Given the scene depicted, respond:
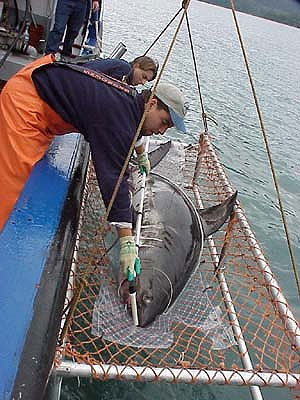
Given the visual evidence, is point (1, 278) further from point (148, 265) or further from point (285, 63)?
point (285, 63)

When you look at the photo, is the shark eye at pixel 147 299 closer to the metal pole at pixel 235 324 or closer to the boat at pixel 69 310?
the boat at pixel 69 310

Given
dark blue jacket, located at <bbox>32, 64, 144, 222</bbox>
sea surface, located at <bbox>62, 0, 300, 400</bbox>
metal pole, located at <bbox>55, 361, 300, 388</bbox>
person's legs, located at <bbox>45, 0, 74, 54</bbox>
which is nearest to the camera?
metal pole, located at <bbox>55, 361, 300, 388</bbox>

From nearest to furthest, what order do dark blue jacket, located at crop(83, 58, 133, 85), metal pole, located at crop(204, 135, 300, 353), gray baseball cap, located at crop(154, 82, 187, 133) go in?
gray baseball cap, located at crop(154, 82, 187, 133), metal pole, located at crop(204, 135, 300, 353), dark blue jacket, located at crop(83, 58, 133, 85)

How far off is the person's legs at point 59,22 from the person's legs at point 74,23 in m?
0.13

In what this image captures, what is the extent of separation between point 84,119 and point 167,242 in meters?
1.52

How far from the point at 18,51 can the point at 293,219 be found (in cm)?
603

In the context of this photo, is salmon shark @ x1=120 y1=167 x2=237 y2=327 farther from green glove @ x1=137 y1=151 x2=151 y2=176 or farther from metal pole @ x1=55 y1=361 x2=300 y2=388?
metal pole @ x1=55 y1=361 x2=300 y2=388

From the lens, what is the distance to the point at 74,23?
7969 mm

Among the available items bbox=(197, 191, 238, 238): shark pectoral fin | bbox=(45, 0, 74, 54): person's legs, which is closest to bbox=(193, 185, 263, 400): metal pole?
bbox=(197, 191, 238, 238): shark pectoral fin

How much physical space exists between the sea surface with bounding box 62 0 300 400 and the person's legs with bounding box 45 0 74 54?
181 inches

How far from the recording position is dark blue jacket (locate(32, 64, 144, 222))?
334 centimetres

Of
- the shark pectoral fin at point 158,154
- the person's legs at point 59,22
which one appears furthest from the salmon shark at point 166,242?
the person's legs at point 59,22

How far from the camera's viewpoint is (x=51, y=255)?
308 cm

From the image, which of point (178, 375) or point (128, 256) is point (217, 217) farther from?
point (178, 375)
